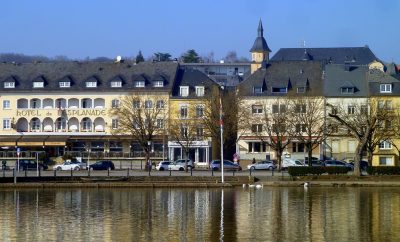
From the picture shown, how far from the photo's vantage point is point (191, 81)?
109812 mm

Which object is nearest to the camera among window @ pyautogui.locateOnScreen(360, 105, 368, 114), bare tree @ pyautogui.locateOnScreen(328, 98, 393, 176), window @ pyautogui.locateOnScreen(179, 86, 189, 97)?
bare tree @ pyautogui.locateOnScreen(328, 98, 393, 176)

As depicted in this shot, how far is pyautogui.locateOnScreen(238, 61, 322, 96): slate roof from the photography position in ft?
349

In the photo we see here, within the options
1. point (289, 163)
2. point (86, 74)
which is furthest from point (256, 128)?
point (86, 74)

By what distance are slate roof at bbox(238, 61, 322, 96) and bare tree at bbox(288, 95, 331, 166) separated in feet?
17.6

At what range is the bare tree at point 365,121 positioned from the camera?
245 ft

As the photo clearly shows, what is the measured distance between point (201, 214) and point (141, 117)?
5532 cm

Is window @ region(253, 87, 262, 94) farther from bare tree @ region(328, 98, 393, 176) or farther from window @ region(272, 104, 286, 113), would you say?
bare tree @ region(328, 98, 393, 176)

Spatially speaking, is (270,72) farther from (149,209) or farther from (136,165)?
(149,209)

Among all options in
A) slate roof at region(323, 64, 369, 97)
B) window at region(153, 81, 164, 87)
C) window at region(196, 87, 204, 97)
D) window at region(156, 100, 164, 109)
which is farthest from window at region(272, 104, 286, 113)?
window at region(153, 81, 164, 87)

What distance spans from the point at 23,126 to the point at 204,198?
190 ft

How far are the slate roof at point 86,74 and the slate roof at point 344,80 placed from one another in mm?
19866

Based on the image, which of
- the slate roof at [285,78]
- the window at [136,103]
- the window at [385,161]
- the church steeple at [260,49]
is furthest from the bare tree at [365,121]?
the church steeple at [260,49]

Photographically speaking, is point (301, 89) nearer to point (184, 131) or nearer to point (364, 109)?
point (364, 109)

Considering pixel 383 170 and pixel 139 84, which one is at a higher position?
pixel 139 84
